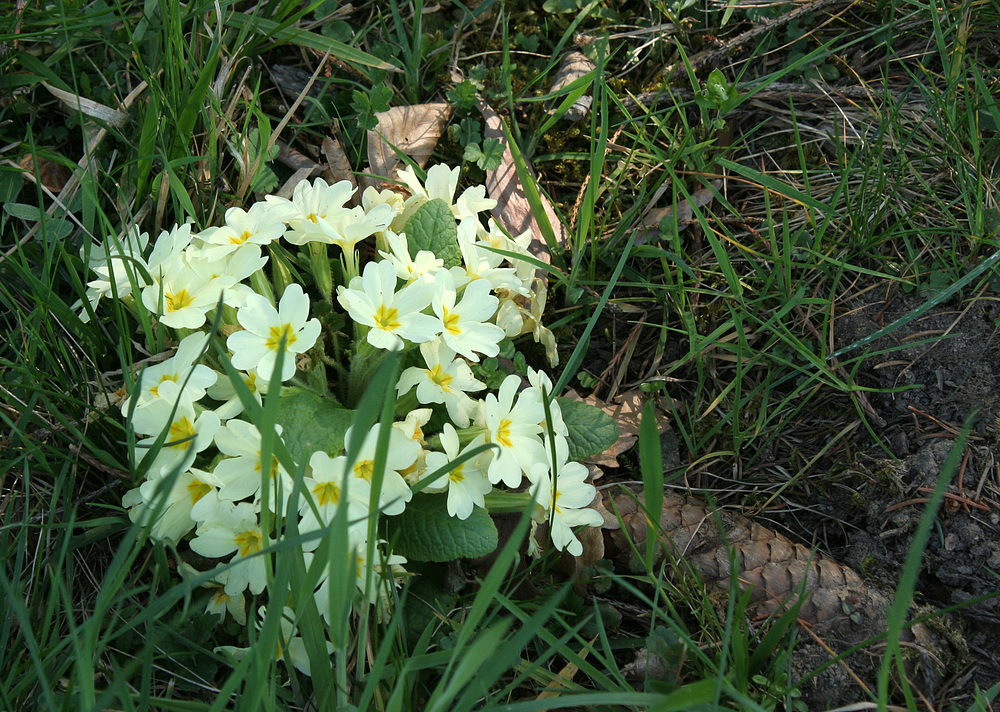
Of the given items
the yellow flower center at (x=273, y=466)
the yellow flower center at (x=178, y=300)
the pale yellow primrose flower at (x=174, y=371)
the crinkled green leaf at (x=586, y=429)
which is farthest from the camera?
the crinkled green leaf at (x=586, y=429)

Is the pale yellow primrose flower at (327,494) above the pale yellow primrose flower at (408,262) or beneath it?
beneath

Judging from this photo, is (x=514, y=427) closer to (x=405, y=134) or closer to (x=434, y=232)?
(x=434, y=232)

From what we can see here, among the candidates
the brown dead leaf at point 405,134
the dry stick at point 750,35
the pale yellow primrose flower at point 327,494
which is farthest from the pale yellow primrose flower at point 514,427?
the dry stick at point 750,35

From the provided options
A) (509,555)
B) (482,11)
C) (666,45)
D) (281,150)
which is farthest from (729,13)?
(509,555)

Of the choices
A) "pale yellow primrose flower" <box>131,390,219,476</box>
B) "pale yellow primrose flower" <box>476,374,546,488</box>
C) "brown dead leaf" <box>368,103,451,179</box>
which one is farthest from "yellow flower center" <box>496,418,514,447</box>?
"brown dead leaf" <box>368,103,451,179</box>

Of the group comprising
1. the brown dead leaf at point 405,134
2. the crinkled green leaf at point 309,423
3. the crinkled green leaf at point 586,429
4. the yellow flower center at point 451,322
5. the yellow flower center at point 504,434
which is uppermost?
the brown dead leaf at point 405,134

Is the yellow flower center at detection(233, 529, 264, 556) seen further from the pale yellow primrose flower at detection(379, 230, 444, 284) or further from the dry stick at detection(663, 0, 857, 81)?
the dry stick at detection(663, 0, 857, 81)

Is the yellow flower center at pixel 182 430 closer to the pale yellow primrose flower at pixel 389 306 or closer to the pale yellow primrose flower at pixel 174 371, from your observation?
the pale yellow primrose flower at pixel 174 371
